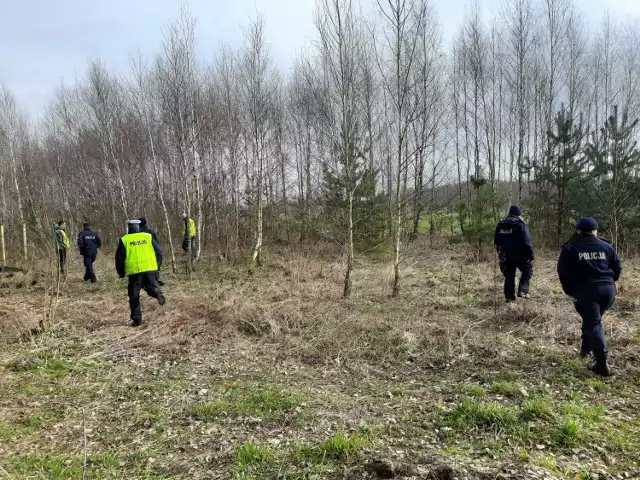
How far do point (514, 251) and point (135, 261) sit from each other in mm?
7015

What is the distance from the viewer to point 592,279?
4.70 metres

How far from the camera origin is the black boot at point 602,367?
15.1ft

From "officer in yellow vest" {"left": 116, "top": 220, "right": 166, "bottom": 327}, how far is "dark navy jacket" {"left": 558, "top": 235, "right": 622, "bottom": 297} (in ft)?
20.9

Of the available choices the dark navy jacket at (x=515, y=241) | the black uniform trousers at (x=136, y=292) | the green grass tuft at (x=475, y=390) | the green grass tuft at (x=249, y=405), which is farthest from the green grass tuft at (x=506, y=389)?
the black uniform trousers at (x=136, y=292)

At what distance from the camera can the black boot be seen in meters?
4.61

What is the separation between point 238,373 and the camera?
204 inches

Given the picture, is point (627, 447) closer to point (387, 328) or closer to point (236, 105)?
point (387, 328)

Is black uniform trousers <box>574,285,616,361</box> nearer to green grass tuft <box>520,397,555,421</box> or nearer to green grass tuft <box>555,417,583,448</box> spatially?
green grass tuft <box>520,397,555,421</box>

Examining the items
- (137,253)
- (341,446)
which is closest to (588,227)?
(341,446)

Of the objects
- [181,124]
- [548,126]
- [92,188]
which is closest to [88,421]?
[181,124]

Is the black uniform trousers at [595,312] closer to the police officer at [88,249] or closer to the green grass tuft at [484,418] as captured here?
the green grass tuft at [484,418]

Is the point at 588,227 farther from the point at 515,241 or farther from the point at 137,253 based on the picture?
the point at 137,253

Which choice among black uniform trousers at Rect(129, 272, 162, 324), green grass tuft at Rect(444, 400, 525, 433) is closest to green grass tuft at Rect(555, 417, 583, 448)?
green grass tuft at Rect(444, 400, 525, 433)

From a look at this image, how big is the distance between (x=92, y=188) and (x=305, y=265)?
18.4 metres
